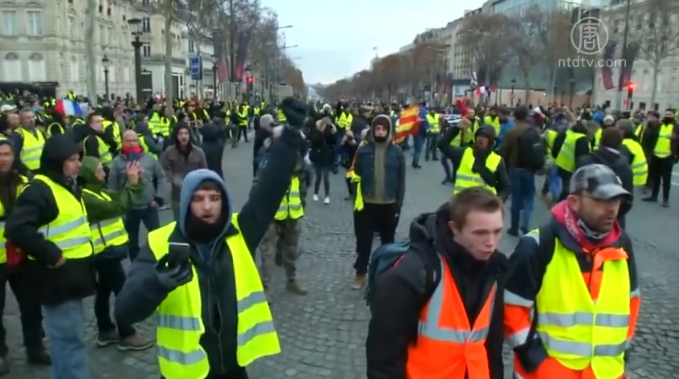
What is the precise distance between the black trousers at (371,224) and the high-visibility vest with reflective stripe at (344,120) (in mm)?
10912

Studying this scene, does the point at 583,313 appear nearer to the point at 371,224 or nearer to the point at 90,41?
the point at 371,224

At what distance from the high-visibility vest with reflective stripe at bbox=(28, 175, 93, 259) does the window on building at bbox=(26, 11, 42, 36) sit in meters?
61.9

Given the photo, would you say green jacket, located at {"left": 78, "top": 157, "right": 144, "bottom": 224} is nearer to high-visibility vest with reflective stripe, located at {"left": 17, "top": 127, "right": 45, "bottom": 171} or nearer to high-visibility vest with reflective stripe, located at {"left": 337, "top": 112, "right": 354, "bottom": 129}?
high-visibility vest with reflective stripe, located at {"left": 17, "top": 127, "right": 45, "bottom": 171}

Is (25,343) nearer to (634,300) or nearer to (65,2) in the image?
(634,300)

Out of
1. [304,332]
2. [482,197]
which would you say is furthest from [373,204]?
[482,197]

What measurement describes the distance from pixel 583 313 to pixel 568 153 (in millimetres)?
7973

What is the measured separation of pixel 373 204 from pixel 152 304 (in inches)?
178

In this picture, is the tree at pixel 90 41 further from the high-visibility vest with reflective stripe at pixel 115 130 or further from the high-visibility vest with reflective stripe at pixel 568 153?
the high-visibility vest with reflective stripe at pixel 568 153

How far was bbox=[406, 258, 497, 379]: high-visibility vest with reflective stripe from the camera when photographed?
2.52 m

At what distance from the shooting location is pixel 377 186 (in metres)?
6.85

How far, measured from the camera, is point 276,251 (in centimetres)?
813

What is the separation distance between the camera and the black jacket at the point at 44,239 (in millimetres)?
4062

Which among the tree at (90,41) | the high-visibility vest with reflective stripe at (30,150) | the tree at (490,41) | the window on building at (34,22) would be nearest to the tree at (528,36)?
the tree at (490,41)

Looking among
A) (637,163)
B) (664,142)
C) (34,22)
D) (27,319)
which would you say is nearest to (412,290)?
(27,319)
